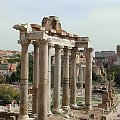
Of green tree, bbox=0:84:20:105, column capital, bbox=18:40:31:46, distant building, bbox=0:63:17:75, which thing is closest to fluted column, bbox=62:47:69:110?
column capital, bbox=18:40:31:46

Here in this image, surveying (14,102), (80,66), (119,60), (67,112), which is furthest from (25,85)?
(119,60)

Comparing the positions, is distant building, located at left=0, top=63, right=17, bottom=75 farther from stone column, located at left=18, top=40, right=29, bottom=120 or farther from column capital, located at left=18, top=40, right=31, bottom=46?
column capital, located at left=18, top=40, right=31, bottom=46

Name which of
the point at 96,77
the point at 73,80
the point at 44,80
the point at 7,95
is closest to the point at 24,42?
the point at 44,80

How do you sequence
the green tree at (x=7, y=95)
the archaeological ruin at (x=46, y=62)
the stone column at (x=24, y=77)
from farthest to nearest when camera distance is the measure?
1. the green tree at (x=7, y=95)
2. the stone column at (x=24, y=77)
3. the archaeological ruin at (x=46, y=62)

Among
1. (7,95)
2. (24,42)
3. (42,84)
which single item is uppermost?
(24,42)

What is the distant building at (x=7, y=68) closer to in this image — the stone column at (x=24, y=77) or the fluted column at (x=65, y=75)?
the fluted column at (x=65, y=75)

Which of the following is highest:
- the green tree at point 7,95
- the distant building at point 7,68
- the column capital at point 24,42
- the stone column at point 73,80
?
the distant building at point 7,68

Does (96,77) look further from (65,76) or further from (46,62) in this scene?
(46,62)

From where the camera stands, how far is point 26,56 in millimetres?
20844

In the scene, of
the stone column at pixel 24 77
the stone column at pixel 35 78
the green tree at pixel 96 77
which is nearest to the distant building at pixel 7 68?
the green tree at pixel 96 77

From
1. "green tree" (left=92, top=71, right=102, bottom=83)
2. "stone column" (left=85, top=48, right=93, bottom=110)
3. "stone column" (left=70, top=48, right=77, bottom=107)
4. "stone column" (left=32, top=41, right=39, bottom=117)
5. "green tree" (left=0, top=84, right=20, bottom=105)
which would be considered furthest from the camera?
"green tree" (left=92, top=71, right=102, bottom=83)

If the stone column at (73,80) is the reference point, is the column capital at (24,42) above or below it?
above

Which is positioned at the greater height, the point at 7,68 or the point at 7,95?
the point at 7,68

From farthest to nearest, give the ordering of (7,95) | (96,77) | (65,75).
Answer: (96,77), (7,95), (65,75)
